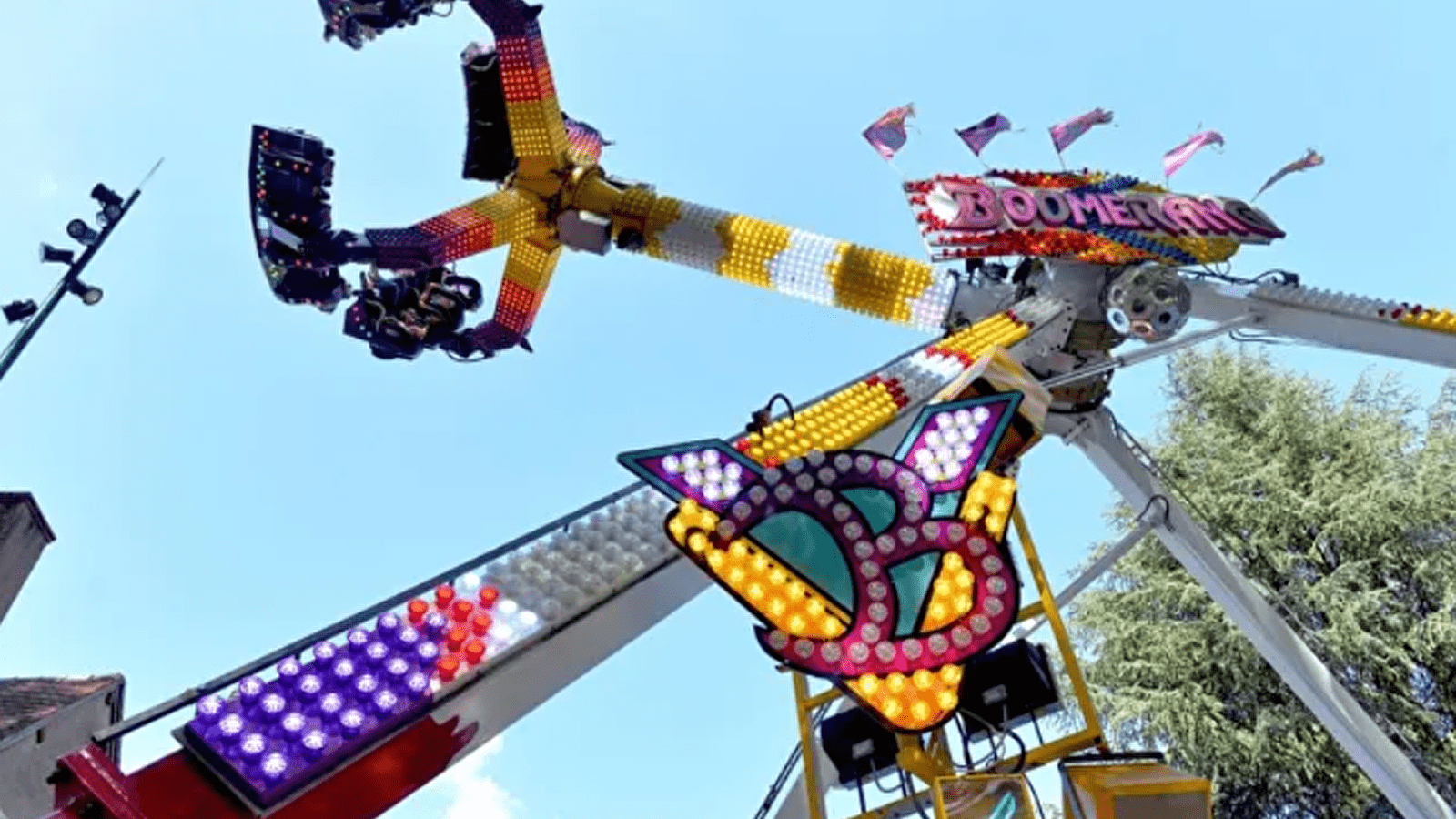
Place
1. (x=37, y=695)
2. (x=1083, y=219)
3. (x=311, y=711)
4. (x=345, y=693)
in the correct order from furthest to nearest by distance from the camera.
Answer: (x=37, y=695) < (x=1083, y=219) < (x=345, y=693) < (x=311, y=711)

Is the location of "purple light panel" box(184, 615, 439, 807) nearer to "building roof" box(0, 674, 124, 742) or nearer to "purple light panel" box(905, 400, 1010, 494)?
"purple light panel" box(905, 400, 1010, 494)

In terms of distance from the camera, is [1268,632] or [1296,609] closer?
[1268,632]

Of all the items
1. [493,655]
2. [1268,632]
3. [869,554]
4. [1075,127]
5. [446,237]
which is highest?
[446,237]

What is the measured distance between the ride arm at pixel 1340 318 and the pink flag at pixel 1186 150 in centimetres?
171

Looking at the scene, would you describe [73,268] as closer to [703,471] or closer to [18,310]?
[18,310]

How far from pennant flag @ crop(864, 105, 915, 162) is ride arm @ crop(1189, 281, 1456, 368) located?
11.9 ft

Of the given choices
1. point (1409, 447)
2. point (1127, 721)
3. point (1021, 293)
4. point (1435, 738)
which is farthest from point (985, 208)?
point (1409, 447)

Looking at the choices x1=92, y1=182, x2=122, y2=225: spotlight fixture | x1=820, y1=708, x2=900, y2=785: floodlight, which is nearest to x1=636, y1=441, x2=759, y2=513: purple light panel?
x1=820, y1=708, x2=900, y2=785: floodlight

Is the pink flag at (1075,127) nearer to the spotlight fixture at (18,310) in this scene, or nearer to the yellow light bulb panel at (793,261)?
the yellow light bulb panel at (793,261)

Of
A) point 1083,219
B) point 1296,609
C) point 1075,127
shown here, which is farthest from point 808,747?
point 1296,609

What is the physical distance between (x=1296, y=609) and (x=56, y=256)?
17100 mm

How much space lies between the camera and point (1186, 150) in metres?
12.5

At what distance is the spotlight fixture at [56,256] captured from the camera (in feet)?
37.8

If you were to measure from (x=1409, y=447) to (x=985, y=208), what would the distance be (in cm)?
1269
